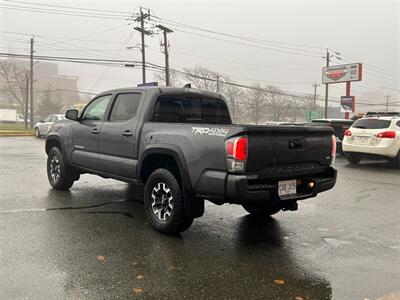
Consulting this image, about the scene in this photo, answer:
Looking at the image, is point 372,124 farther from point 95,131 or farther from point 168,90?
point 95,131

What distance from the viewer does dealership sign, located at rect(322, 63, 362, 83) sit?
3906cm

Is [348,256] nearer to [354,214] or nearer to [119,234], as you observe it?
[354,214]

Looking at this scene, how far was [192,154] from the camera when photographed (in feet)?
15.3

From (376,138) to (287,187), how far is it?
334 inches

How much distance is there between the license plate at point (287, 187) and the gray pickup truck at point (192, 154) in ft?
0.04

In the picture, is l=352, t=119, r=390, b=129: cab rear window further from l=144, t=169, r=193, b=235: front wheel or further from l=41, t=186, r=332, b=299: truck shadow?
l=144, t=169, r=193, b=235: front wheel

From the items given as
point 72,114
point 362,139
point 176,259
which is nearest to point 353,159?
point 362,139

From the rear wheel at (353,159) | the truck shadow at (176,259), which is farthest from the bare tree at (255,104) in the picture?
the truck shadow at (176,259)

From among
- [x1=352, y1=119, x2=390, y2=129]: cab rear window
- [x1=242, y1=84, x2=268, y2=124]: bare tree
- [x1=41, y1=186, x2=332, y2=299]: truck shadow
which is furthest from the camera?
[x1=242, y1=84, x2=268, y2=124]: bare tree

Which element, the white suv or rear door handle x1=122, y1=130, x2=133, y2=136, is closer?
rear door handle x1=122, y1=130, x2=133, y2=136

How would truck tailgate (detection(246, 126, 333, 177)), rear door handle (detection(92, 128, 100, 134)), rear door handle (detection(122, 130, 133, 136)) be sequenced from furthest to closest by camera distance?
rear door handle (detection(92, 128, 100, 134))
rear door handle (detection(122, 130, 133, 136))
truck tailgate (detection(246, 126, 333, 177))

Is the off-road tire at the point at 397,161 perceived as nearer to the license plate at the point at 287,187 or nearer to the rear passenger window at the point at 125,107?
the license plate at the point at 287,187

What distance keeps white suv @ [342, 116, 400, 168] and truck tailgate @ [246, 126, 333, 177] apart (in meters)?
7.62

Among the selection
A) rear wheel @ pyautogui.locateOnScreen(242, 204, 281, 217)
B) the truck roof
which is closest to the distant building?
the truck roof
